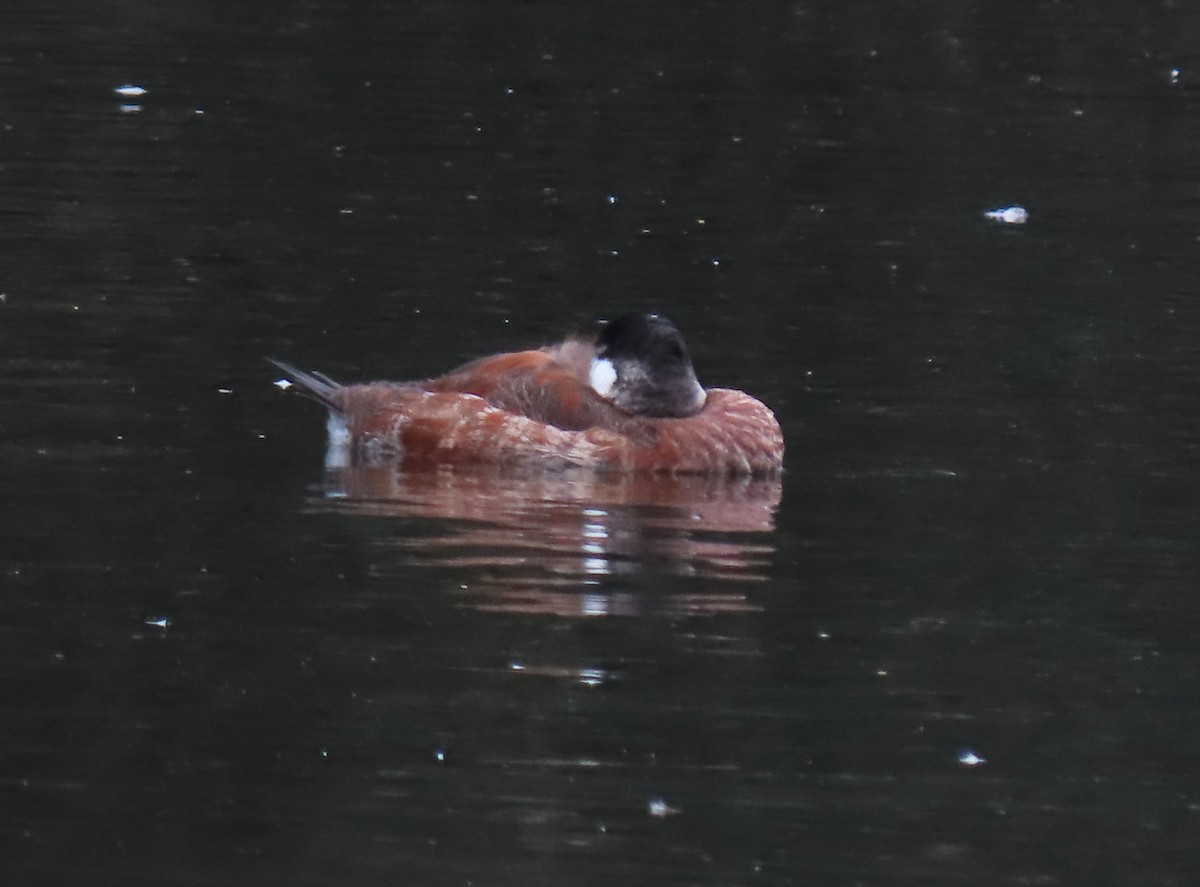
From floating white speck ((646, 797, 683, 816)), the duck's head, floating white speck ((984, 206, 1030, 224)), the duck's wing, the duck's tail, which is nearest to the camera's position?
floating white speck ((646, 797, 683, 816))

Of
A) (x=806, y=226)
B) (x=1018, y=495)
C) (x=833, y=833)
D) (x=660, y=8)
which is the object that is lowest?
(x=833, y=833)

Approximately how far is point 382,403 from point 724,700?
13.3 ft

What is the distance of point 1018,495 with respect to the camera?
37.5 feet

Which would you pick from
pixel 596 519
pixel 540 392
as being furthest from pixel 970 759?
pixel 540 392

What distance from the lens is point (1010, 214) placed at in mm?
18578

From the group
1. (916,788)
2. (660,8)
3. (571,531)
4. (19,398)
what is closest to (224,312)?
(19,398)

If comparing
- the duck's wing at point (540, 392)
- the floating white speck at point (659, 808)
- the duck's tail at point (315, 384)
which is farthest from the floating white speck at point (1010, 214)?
the floating white speck at point (659, 808)

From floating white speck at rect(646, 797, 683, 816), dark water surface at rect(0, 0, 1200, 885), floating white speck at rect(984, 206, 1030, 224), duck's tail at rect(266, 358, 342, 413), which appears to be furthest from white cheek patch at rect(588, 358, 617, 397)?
floating white speck at rect(984, 206, 1030, 224)

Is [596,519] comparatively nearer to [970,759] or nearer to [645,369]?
[645,369]

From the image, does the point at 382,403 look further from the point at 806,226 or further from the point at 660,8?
the point at 660,8

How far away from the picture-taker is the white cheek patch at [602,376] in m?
12.5

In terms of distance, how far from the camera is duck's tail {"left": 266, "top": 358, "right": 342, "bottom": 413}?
12.5m

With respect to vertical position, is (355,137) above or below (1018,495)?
above

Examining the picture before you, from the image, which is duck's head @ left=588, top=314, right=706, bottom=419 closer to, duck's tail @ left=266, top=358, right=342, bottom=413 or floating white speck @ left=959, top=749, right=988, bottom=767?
duck's tail @ left=266, top=358, right=342, bottom=413
